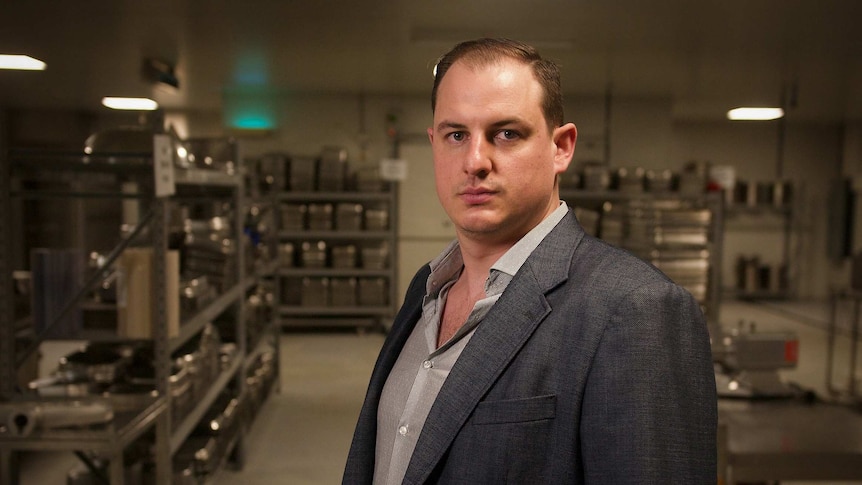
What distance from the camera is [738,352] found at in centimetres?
303

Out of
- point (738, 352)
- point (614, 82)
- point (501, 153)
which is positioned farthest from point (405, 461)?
point (614, 82)

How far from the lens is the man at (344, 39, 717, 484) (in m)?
0.90

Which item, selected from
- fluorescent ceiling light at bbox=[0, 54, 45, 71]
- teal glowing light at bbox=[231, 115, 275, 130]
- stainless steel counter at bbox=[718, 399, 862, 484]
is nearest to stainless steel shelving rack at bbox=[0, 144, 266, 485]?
stainless steel counter at bbox=[718, 399, 862, 484]

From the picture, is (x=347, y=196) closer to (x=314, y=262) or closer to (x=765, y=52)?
(x=314, y=262)

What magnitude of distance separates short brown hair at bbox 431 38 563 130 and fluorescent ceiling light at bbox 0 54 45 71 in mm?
6204

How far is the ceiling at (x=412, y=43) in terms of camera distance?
4.30 metres

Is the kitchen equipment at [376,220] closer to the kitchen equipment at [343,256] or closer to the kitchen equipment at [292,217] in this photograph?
the kitchen equipment at [343,256]

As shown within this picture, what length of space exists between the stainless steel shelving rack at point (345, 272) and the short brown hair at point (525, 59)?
7253 mm

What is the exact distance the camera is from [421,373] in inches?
45.5

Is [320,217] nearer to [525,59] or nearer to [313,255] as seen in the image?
[313,255]

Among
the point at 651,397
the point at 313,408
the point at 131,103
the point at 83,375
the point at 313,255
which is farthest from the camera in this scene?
the point at 131,103

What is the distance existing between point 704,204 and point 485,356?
7.29 meters

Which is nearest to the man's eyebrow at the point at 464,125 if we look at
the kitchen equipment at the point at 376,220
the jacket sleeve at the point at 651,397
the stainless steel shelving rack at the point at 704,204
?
the jacket sleeve at the point at 651,397

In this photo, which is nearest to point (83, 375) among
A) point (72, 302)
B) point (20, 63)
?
point (72, 302)
